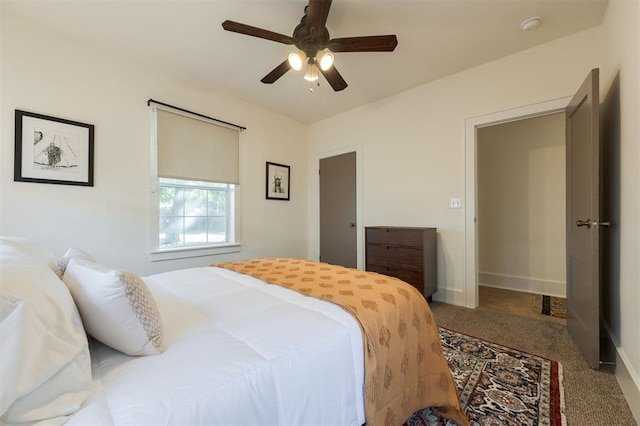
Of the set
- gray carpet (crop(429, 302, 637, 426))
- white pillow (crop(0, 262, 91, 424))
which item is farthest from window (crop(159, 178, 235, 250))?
gray carpet (crop(429, 302, 637, 426))

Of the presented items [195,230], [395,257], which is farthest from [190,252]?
[395,257]

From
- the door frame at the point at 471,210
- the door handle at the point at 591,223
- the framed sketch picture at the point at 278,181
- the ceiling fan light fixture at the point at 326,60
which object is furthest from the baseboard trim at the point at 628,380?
the framed sketch picture at the point at 278,181

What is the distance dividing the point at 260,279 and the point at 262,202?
2361mm

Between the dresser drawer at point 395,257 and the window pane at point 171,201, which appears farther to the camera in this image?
the window pane at point 171,201

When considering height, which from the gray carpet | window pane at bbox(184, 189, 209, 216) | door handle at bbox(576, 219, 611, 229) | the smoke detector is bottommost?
the gray carpet

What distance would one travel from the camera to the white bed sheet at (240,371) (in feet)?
2.07

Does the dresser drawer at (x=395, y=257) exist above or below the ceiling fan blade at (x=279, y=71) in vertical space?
below

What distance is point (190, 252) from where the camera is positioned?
312cm

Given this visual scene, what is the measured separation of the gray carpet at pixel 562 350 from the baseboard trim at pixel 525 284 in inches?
48.7

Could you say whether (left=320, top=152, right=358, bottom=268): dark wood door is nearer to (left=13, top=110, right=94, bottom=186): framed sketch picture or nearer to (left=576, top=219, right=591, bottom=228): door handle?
(left=576, top=219, right=591, bottom=228): door handle

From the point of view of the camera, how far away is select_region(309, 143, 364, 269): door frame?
387 cm

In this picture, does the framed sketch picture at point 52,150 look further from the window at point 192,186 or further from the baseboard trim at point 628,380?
the baseboard trim at point 628,380

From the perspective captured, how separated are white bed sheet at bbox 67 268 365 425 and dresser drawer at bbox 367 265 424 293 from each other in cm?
195

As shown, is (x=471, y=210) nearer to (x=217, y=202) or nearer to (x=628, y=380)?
(x=628, y=380)
